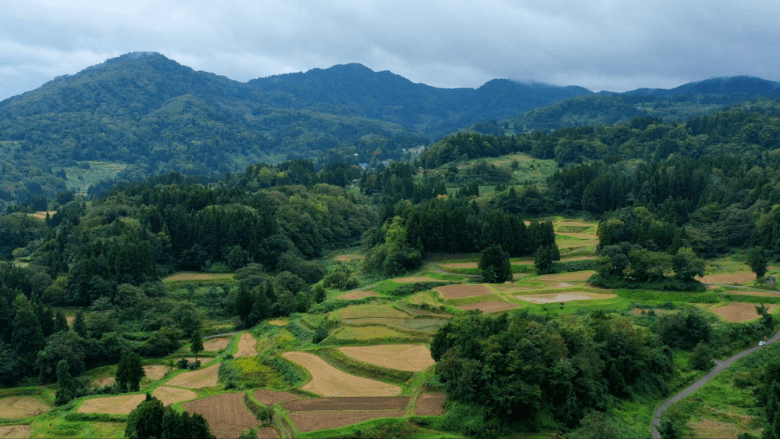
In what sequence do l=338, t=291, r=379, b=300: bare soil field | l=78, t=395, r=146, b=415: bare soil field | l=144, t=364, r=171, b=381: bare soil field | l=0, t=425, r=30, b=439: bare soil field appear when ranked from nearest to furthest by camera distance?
l=0, t=425, r=30, b=439: bare soil field, l=78, t=395, r=146, b=415: bare soil field, l=144, t=364, r=171, b=381: bare soil field, l=338, t=291, r=379, b=300: bare soil field

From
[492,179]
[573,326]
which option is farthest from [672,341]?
[492,179]

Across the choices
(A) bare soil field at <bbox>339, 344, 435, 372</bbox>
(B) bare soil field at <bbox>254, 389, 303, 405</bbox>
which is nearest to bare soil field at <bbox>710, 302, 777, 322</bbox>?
(A) bare soil field at <bbox>339, 344, 435, 372</bbox>

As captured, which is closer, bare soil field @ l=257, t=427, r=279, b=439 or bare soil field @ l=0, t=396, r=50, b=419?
bare soil field @ l=257, t=427, r=279, b=439

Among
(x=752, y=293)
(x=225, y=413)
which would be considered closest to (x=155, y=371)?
(x=225, y=413)

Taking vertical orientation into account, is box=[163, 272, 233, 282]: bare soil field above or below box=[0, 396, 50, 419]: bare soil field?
above

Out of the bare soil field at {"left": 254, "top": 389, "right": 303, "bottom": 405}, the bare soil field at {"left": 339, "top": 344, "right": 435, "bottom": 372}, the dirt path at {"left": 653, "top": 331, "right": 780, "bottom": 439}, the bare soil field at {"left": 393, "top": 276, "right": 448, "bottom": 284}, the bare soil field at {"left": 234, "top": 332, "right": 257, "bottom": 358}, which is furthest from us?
the bare soil field at {"left": 393, "top": 276, "right": 448, "bottom": 284}

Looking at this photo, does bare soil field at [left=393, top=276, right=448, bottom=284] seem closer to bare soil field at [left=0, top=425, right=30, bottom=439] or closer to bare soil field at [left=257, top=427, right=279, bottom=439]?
bare soil field at [left=257, top=427, right=279, bottom=439]

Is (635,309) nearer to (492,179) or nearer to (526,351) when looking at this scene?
(526,351)

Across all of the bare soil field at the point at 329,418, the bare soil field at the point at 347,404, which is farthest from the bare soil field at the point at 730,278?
the bare soil field at the point at 329,418
